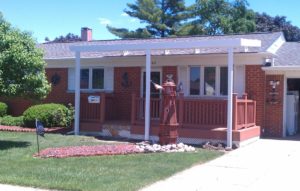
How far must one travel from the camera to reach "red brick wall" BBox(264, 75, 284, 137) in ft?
59.1

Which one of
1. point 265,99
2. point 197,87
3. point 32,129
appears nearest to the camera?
point 265,99

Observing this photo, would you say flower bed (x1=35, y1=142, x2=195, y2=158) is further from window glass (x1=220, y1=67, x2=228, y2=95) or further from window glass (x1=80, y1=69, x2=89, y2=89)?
window glass (x1=80, y1=69, x2=89, y2=89)

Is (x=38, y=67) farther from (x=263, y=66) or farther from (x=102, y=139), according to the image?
(x=263, y=66)

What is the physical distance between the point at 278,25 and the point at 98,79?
35313 mm

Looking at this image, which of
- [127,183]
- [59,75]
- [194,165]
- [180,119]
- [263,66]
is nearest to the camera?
[127,183]

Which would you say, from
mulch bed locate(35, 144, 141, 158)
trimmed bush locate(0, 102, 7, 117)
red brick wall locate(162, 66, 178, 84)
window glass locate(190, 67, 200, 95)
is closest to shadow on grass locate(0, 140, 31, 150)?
mulch bed locate(35, 144, 141, 158)

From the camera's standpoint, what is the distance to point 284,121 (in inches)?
713

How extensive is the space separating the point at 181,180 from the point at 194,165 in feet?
6.14

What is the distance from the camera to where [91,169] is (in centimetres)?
1100

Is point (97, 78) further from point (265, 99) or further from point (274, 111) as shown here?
point (274, 111)

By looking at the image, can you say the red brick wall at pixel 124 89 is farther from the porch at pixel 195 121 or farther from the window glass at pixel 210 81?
the window glass at pixel 210 81

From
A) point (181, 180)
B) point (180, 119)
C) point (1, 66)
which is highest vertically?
point (1, 66)

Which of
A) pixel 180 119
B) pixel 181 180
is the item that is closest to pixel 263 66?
pixel 180 119

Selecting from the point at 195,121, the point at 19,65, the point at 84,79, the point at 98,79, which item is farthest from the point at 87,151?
the point at 84,79
